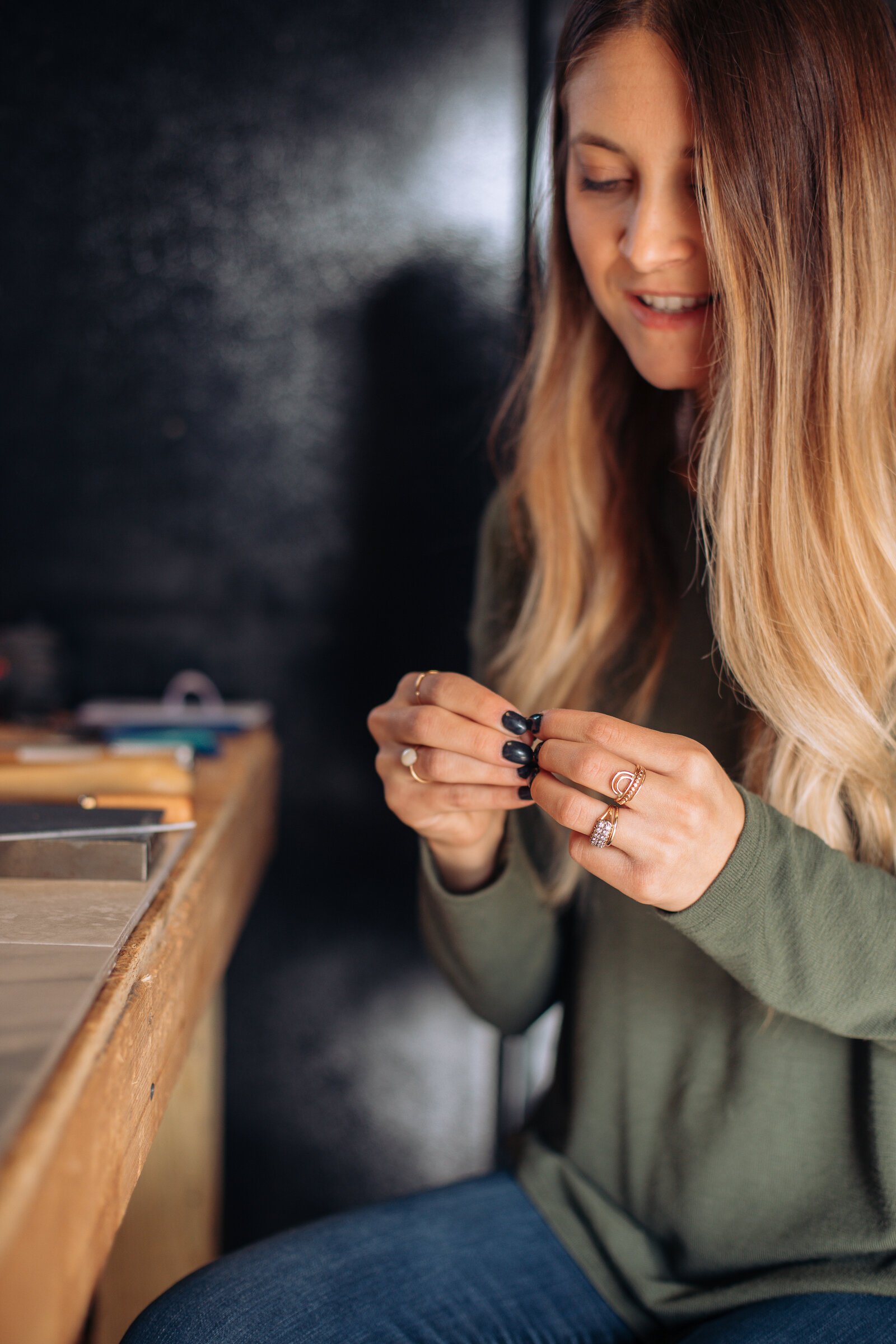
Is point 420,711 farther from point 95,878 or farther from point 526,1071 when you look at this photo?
point 526,1071

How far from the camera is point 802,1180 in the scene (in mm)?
714

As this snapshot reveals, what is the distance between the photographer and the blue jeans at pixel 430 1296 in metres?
0.64

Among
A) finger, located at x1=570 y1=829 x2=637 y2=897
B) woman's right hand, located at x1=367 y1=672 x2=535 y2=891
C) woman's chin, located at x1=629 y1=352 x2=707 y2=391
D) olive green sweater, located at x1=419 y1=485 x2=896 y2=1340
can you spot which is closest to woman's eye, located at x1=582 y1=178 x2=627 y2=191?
woman's chin, located at x1=629 y1=352 x2=707 y2=391

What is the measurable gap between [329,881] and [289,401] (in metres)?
0.62

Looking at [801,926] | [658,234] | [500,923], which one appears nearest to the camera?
[801,926]

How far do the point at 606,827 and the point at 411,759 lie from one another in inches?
6.6

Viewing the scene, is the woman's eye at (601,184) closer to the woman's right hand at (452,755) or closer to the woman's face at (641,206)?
the woman's face at (641,206)

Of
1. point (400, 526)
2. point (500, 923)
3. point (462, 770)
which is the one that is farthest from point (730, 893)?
point (400, 526)

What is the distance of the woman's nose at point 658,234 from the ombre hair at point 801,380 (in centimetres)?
4

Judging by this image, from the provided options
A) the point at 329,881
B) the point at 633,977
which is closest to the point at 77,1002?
the point at 633,977

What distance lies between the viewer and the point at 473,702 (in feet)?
2.14

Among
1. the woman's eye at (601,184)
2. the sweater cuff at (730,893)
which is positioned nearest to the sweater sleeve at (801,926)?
the sweater cuff at (730,893)

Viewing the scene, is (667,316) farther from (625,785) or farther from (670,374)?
(625,785)

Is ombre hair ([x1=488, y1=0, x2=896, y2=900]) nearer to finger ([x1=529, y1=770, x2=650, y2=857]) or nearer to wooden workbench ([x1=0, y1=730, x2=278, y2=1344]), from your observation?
finger ([x1=529, y1=770, x2=650, y2=857])
